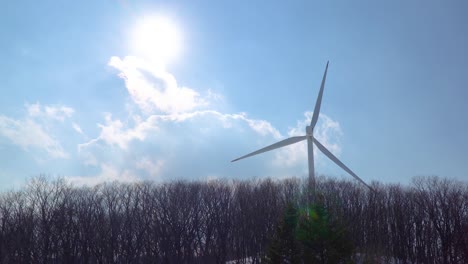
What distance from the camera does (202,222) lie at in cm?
7362

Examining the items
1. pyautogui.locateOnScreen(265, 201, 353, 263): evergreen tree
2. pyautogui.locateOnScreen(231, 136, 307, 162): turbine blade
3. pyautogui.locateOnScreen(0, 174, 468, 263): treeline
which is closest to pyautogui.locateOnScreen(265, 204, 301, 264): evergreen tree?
pyautogui.locateOnScreen(265, 201, 353, 263): evergreen tree

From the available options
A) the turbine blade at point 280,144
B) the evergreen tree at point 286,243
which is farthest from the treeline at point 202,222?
the evergreen tree at point 286,243

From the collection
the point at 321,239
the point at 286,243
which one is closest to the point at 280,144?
the point at 286,243

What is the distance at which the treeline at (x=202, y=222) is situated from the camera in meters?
66.8

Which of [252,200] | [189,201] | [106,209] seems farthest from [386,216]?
[106,209]

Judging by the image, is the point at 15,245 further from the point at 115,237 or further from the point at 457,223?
the point at 457,223

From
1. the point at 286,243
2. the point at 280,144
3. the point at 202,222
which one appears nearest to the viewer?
the point at 286,243

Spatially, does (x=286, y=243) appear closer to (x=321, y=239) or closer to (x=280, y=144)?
(x=321, y=239)

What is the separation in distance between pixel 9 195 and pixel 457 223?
62.7 metres

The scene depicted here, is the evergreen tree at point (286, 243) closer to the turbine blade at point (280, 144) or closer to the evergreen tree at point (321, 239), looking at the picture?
the evergreen tree at point (321, 239)

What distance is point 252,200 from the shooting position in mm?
77000

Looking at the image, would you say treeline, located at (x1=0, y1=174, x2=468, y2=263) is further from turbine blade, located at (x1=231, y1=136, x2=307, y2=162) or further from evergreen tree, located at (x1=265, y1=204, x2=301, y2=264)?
evergreen tree, located at (x1=265, y1=204, x2=301, y2=264)

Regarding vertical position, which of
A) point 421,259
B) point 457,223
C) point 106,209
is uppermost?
point 106,209

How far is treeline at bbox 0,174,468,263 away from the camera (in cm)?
6681
